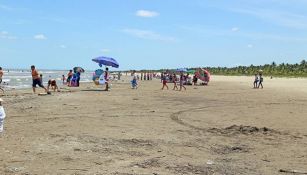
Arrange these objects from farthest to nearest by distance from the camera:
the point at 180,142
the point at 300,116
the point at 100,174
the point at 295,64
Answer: the point at 295,64
the point at 300,116
the point at 180,142
the point at 100,174

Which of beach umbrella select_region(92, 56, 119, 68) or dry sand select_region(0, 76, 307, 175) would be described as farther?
beach umbrella select_region(92, 56, 119, 68)

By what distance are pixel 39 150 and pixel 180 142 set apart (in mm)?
3171

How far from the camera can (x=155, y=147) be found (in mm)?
9836

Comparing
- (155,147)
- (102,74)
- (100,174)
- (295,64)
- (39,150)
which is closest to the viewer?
(100,174)

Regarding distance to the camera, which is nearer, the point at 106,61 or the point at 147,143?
the point at 147,143

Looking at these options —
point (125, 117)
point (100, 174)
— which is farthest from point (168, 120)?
point (100, 174)

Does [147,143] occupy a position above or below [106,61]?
below

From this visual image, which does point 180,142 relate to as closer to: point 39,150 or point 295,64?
point 39,150

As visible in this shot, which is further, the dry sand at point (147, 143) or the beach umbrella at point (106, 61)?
the beach umbrella at point (106, 61)

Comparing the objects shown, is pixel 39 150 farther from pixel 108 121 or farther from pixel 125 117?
pixel 125 117

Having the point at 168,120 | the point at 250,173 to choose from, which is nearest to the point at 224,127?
the point at 168,120

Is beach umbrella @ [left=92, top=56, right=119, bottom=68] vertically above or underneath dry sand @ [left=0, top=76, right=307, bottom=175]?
above

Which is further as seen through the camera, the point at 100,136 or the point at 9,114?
the point at 9,114

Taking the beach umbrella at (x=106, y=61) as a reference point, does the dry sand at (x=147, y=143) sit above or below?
below
